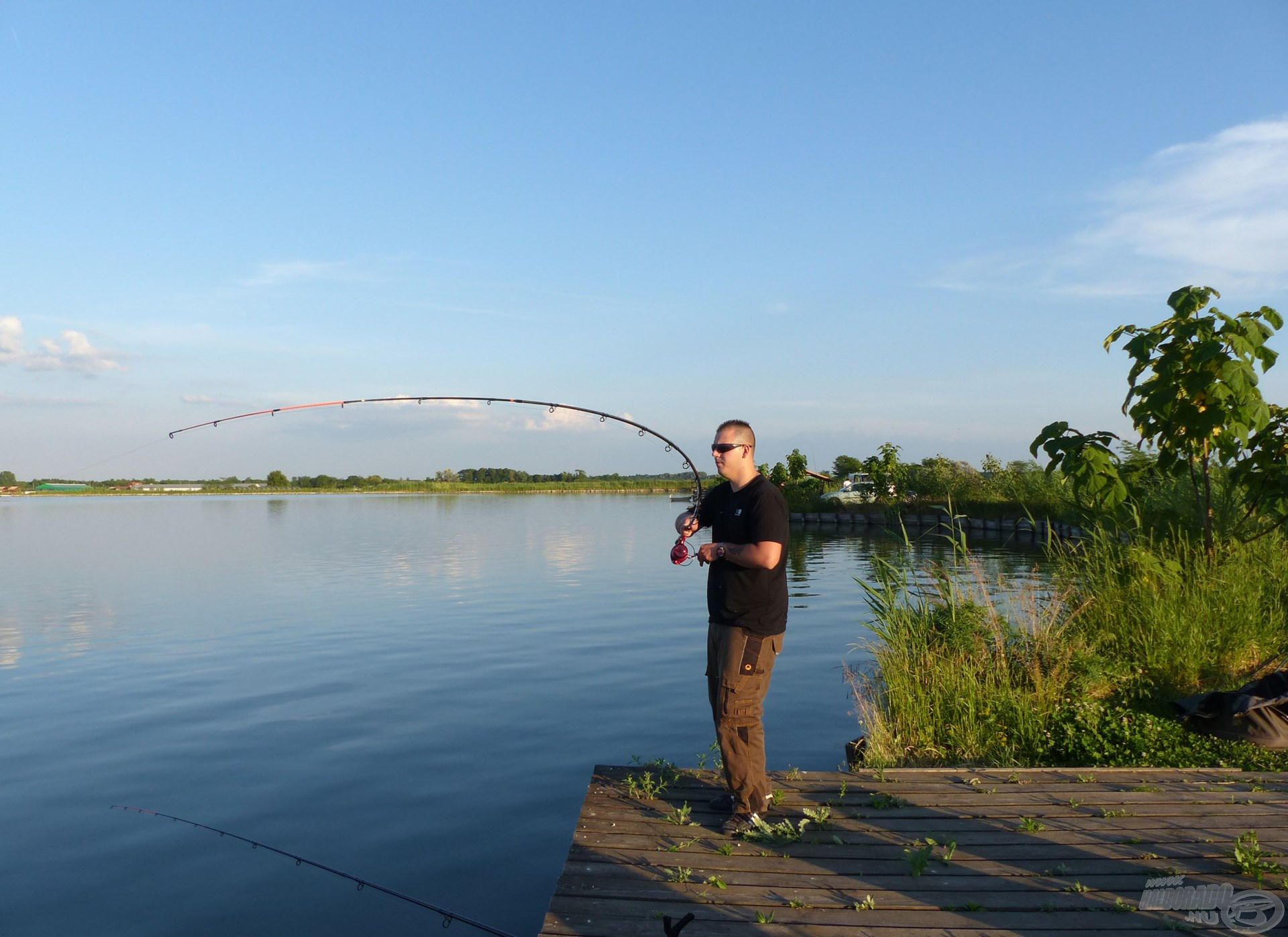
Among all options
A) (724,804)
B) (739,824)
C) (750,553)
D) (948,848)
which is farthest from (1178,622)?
(750,553)

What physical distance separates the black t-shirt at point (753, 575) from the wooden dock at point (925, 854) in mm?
1256

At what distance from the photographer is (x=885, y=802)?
550 cm

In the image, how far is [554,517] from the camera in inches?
2486

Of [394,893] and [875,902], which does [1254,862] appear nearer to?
[875,902]

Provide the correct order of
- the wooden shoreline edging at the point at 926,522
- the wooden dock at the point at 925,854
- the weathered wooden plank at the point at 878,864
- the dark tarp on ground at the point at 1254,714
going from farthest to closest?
the wooden shoreline edging at the point at 926,522 < the dark tarp on ground at the point at 1254,714 < the weathered wooden plank at the point at 878,864 < the wooden dock at the point at 925,854

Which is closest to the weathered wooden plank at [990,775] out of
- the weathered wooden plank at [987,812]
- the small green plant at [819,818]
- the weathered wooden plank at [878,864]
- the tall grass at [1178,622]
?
the weathered wooden plank at [987,812]

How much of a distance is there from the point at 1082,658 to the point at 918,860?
187 inches

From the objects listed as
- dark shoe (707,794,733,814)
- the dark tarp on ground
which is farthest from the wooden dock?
the dark tarp on ground

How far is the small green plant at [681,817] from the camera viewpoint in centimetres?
530

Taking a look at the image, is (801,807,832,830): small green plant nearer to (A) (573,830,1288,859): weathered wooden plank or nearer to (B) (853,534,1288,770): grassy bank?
(A) (573,830,1288,859): weathered wooden plank

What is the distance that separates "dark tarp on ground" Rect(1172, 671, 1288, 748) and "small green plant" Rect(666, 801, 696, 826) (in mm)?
4157

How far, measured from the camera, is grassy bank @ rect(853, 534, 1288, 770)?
7.41m

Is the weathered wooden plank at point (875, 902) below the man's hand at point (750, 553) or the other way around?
below

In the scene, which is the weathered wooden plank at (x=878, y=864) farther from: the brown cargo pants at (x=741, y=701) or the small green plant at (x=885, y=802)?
the small green plant at (x=885, y=802)
